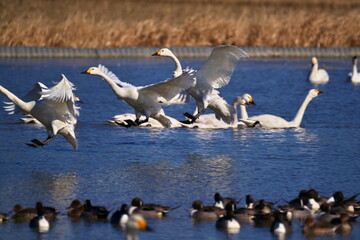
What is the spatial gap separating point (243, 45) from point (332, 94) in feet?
27.3

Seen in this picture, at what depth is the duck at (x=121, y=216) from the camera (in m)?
7.35

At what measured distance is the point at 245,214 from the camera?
7.73 meters

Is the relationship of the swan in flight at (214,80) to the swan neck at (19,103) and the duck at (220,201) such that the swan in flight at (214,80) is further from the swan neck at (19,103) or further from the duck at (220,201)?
the duck at (220,201)

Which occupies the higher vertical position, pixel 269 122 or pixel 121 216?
pixel 269 122

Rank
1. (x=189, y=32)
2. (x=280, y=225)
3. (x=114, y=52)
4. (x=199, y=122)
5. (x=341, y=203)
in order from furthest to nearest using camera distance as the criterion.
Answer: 1. (x=189, y=32)
2. (x=114, y=52)
3. (x=199, y=122)
4. (x=341, y=203)
5. (x=280, y=225)

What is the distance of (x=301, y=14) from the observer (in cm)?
2712

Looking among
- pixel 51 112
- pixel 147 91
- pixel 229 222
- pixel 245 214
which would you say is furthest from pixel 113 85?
pixel 229 222

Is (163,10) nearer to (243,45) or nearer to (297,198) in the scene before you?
(243,45)

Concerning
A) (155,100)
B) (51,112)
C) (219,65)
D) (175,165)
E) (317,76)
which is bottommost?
(175,165)

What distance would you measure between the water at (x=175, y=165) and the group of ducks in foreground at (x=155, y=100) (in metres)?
0.25

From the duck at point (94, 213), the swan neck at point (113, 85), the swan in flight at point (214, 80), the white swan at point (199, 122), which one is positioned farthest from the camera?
the white swan at point (199, 122)

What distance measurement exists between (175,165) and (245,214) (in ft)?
8.93

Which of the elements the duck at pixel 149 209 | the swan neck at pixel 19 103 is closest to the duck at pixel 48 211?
the duck at pixel 149 209

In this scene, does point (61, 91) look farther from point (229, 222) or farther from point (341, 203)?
point (341, 203)
